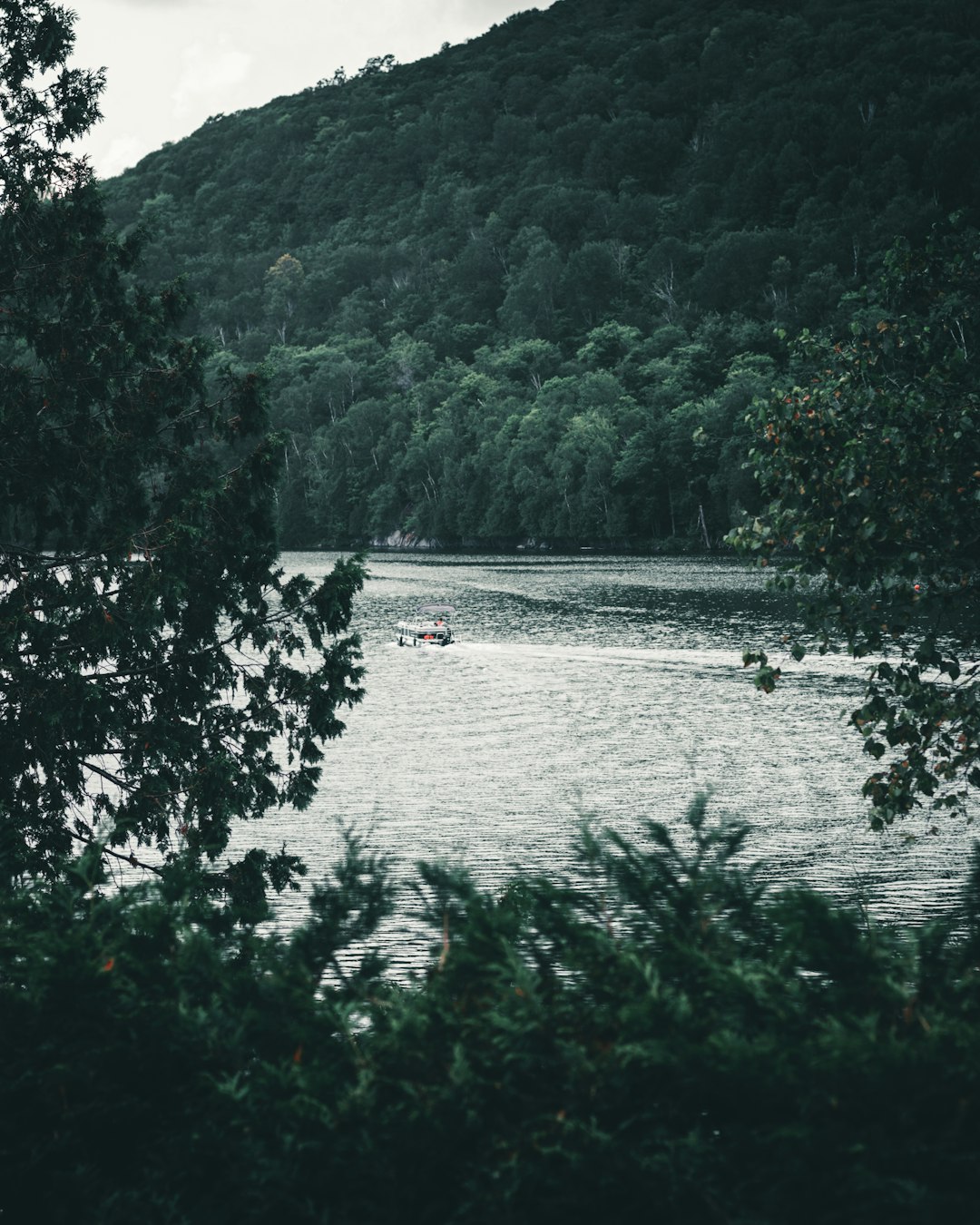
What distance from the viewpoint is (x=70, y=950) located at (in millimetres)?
4598

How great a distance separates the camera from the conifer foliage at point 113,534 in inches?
640

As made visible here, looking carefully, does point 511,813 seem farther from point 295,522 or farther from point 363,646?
point 295,522

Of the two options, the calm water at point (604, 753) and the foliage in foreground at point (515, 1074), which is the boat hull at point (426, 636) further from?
the foliage in foreground at point (515, 1074)

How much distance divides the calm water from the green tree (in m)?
2.27

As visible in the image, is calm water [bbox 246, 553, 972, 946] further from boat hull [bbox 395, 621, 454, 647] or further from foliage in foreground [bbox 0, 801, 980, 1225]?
foliage in foreground [bbox 0, 801, 980, 1225]

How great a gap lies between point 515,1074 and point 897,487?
10279 mm

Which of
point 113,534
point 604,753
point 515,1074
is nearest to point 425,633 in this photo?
point 604,753

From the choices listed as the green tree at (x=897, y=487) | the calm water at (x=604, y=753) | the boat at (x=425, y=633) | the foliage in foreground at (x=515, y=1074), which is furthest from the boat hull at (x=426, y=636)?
the foliage in foreground at (x=515, y=1074)

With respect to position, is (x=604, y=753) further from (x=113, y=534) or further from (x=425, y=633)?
(x=425, y=633)

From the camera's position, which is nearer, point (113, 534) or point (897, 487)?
point (897, 487)

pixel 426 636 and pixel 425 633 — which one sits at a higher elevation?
pixel 425 633

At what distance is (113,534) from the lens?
17.3 metres

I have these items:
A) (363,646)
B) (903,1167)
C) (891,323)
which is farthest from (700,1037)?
(363,646)

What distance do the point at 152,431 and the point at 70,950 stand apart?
14.6 meters
